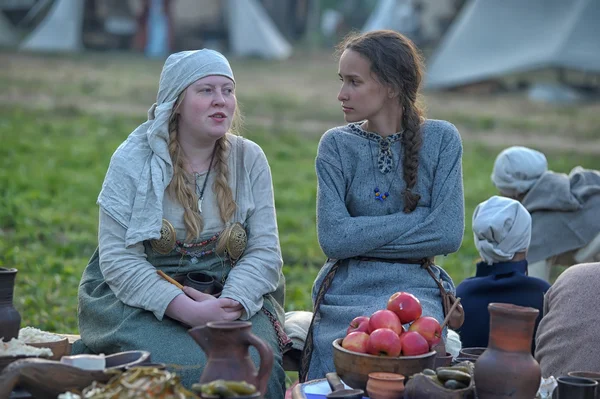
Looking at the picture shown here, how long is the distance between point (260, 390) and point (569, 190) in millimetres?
3015

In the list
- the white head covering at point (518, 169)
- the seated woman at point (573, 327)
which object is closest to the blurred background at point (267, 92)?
the white head covering at point (518, 169)

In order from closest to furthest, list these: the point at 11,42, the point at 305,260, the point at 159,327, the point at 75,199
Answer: the point at 159,327 → the point at 305,260 → the point at 75,199 → the point at 11,42

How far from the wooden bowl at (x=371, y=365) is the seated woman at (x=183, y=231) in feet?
2.73

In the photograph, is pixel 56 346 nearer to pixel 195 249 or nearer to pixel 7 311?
pixel 7 311

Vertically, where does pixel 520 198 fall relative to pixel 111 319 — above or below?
above

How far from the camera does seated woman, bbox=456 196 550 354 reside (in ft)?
13.9

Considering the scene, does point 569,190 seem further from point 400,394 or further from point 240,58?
point 240,58

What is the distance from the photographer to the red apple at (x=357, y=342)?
114 inches

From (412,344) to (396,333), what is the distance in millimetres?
66

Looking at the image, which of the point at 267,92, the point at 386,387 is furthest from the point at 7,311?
the point at 267,92

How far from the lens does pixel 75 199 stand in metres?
8.98

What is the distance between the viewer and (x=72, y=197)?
904 cm

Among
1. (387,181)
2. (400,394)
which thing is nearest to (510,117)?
(387,181)

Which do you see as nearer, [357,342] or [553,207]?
[357,342]
